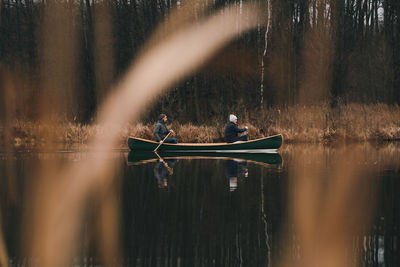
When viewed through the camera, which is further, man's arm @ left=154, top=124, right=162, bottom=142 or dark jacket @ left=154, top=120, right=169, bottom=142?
dark jacket @ left=154, top=120, right=169, bottom=142

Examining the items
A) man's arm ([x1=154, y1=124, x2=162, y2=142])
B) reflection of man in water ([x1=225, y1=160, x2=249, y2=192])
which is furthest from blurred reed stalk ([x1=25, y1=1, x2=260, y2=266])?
reflection of man in water ([x1=225, y1=160, x2=249, y2=192])

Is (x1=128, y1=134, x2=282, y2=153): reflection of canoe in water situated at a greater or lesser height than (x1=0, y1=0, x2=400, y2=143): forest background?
lesser

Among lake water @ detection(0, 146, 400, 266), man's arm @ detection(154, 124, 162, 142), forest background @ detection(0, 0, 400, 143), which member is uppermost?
forest background @ detection(0, 0, 400, 143)

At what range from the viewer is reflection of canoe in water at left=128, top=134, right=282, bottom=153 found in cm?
2172

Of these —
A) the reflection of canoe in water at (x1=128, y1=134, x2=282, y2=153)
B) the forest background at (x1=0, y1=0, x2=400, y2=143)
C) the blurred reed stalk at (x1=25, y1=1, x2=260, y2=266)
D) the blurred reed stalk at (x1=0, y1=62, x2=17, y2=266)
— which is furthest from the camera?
the forest background at (x1=0, y1=0, x2=400, y2=143)

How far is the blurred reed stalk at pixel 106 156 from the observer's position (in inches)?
296

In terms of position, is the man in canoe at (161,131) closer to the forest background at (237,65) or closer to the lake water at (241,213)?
the lake water at (241,213)

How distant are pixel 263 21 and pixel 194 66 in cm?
469

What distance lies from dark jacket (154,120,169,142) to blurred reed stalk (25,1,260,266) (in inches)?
85.4

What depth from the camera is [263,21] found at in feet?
107

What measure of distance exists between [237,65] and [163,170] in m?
19.5

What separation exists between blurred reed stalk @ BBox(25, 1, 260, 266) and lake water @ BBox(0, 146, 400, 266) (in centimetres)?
20

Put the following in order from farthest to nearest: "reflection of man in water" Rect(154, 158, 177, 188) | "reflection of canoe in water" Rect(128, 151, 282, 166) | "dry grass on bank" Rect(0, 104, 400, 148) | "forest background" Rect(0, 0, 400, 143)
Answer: "forest background" Rect(0, 0, 400, 143), "dry grass on bank" Rect(0, 104, 400, 148), "reflection of canoe in water" Rect(128, 151, 282, 166), "reflection of man in water" Rect(154, 158, 177, 188)

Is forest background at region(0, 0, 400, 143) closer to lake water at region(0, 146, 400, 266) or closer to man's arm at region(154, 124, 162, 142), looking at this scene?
man's arm at region(154, 124, 162, 142)
